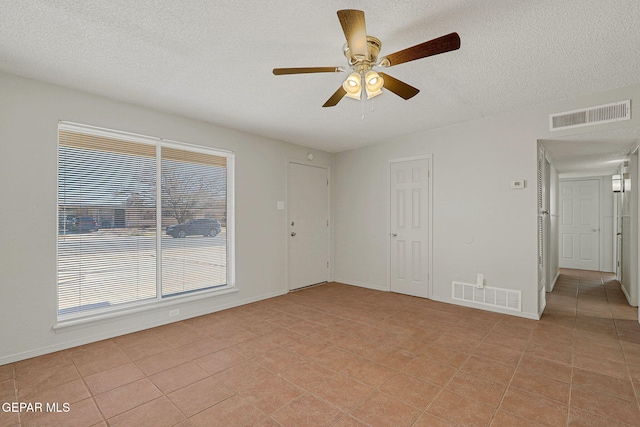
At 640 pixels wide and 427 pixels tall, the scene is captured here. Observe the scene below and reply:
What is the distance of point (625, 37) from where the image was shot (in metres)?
2.12

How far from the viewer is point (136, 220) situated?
11.1ft

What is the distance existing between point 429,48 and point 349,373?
2.40 meters

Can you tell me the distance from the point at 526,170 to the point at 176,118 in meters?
4.39

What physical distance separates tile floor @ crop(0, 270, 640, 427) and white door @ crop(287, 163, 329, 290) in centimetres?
156

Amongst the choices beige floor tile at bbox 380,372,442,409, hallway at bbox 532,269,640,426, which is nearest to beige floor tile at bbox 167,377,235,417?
beige floor tile at bbox 380,372,442,409

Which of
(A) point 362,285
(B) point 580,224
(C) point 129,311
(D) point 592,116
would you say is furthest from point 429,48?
(B) point 580,224

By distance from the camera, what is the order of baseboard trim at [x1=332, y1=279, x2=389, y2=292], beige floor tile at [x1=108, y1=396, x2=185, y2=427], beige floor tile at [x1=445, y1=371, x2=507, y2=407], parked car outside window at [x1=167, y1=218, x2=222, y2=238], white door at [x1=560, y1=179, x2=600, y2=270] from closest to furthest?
beige floor tile at [x1=108, y1=396, x2=185, y2=427] < beige floor tile at [x1=445, y1=371, x2=507, y2=407] < parked car outside window at [x1=167, y1=218, x2=222, y2=238] < baseboard trim at [x1=332, y1=279, x2=389, y2=292] < white door at [x1=560, y1=179, x2=600, y2=270]

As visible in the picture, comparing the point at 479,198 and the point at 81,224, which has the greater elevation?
the point at 479,198

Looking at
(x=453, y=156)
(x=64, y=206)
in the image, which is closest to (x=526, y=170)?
(x=453, y=156)

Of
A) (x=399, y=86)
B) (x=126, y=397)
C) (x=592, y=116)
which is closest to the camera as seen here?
(x=126, y=397)

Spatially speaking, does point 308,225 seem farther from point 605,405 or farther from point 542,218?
point 605,405

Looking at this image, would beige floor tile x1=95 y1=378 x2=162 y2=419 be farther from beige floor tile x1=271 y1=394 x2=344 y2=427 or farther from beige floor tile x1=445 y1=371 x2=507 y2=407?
beige floor tile x1=445 y1=371 x2=507 y2=407

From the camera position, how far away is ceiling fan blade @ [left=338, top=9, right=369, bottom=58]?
1.51 meters

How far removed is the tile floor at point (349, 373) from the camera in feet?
6.26
